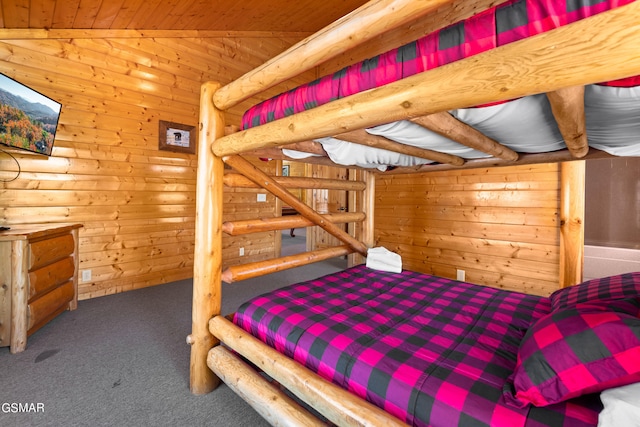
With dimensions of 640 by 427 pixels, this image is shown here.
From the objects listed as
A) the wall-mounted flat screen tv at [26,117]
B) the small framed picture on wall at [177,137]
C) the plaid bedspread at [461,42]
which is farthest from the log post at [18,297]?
the plaid bedspread at [461,42]

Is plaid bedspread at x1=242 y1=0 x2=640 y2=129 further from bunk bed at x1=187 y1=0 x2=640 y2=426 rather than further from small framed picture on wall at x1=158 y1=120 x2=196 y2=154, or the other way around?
small framed picture on wall at x1=158 y1=120 x2=196 y2=154

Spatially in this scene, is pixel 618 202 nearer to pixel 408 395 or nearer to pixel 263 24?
pixel 408 395

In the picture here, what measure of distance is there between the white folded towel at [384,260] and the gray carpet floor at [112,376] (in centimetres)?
132

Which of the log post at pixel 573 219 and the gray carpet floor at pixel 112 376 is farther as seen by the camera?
the log post at pixel 573 219

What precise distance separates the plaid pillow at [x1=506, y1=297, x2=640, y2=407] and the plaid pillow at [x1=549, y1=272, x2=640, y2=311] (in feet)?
1.65

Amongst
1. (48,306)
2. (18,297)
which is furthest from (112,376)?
(48,306)

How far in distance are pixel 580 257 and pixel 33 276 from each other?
466cm

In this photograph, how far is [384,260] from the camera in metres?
2.28

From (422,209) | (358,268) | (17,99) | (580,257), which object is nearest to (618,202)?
(580,257)

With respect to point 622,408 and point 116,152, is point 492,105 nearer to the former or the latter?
point 622,408

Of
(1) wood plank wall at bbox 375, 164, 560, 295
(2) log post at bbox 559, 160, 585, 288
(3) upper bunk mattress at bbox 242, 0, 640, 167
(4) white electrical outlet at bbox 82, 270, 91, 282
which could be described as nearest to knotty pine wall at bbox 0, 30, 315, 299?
(4) white electrical outlet at bbox 82, 270, 91, 282

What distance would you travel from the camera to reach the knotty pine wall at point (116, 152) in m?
2.69

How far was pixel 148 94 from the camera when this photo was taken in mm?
3373

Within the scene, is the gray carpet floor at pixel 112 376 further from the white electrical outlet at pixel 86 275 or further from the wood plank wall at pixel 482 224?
the wood plank wall at pixel 482 224
